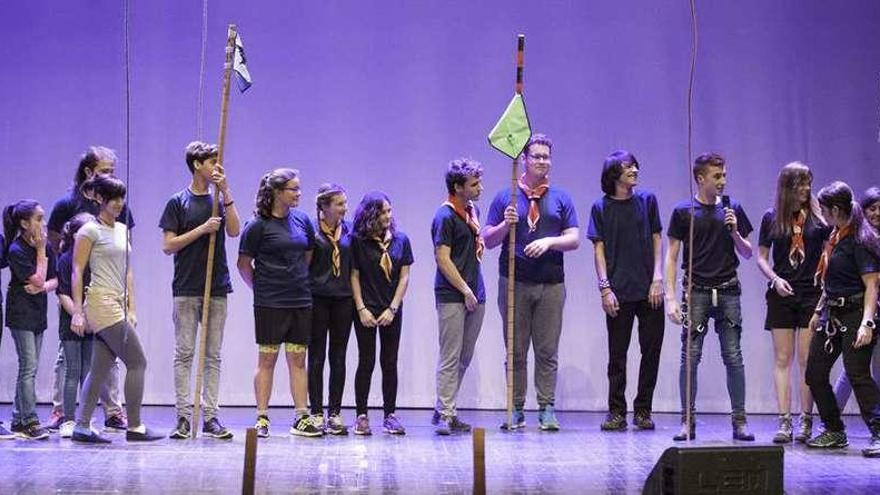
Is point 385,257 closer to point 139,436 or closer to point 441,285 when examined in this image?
point 441,285

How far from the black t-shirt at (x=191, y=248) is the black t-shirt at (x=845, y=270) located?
3.22 m

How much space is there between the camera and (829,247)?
602cm

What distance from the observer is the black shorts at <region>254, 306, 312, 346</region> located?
6.25 metres

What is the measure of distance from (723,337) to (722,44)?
258 centimetres

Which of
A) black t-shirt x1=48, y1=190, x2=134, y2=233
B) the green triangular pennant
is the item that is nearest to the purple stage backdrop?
black t-shirt x1=48, y1=190, x2=134, y2=233

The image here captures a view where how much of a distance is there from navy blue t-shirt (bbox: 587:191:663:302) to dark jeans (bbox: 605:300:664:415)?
0.09 metres

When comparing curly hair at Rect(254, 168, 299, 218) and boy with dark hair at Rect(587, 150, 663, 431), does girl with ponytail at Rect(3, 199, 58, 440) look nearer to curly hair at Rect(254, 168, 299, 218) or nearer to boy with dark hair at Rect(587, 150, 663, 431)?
curly hair at Rect(254, 168, 299, 218)

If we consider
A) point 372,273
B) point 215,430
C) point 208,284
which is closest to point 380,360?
point 372,273

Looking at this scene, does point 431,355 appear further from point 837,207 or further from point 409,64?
point 837,207

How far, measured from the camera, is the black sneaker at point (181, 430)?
6066 millimetres

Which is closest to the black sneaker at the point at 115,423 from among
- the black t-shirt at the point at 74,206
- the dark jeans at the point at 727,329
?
the black t-shirt at the point at 74,206

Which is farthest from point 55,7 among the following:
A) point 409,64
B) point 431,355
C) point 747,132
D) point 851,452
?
point 851,452

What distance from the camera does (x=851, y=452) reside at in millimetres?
5801

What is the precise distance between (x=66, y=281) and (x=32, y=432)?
2.69 feet
